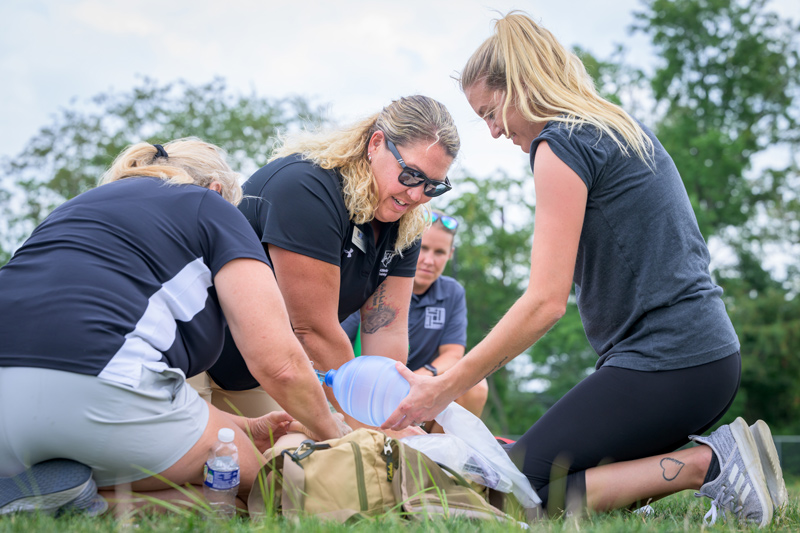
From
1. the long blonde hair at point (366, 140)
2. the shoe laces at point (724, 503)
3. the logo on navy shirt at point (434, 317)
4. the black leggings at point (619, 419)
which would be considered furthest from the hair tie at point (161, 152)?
the logo on navy shirt at point (434, 317)

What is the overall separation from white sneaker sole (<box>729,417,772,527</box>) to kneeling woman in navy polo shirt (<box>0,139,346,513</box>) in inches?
66.6

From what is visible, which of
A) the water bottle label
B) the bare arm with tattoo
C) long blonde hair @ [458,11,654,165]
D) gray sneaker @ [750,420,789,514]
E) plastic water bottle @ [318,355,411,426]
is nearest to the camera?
the water bottle label

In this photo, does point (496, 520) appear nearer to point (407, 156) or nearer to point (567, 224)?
point (567, 224)

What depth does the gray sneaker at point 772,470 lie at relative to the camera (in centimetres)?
263

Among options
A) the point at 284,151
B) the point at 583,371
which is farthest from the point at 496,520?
the point at 583,371

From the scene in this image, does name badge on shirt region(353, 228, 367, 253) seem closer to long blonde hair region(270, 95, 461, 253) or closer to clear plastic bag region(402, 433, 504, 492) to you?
long blonde hair region(270, 95, 461, 253)

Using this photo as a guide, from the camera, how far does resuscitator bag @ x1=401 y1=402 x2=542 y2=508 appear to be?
2680mm

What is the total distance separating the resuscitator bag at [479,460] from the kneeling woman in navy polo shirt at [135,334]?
495 mm

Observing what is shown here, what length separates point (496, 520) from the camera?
2.15 meters

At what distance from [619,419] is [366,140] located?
6.48 feet

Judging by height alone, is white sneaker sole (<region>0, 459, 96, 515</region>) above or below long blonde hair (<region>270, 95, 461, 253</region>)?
below

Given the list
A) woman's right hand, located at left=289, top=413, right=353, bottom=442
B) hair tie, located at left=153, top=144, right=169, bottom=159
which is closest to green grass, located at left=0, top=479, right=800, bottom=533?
woman's right hand, located at left=289, top=413, right=353, bottom=442

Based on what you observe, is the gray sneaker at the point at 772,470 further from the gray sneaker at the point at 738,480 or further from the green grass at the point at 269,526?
the green grass at the point at 269,526

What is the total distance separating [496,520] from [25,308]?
1691 mm
